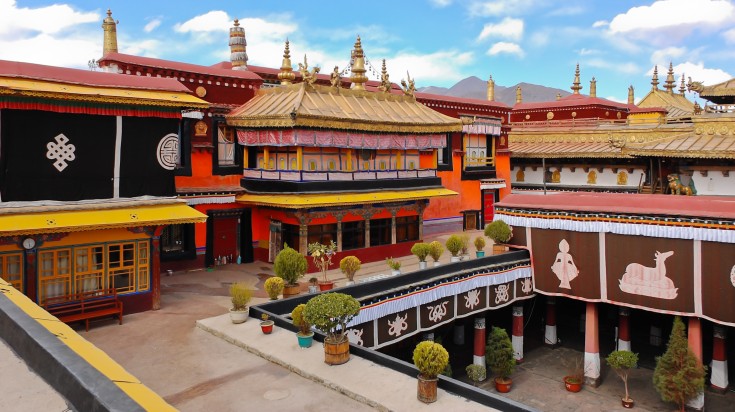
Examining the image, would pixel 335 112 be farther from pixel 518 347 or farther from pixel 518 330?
pixel 518 347

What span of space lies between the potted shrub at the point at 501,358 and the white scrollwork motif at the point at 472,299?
1401 mm

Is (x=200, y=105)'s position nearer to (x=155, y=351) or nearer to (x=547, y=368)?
(x=155, y=351)

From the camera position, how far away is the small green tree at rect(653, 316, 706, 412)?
1684 centimetres

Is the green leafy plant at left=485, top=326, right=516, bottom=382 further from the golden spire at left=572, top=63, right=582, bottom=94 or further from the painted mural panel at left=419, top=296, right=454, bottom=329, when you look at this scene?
the golden spire at left=572, top=63, right=582, bottom=94

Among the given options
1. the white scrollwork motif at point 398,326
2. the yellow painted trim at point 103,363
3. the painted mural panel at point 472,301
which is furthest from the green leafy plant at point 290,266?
the yellow painted trim at point 103,363

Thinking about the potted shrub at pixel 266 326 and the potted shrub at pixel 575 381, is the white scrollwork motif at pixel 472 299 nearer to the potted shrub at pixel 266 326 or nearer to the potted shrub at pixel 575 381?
the potted shrub at pixel 575 381

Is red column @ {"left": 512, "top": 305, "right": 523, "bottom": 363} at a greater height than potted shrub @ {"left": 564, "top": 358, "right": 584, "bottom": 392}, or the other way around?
red column @ {"left": 512, "top": 305, "right": 523, "bottom": 363}

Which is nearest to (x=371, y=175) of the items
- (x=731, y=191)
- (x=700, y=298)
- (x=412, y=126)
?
(x=412, y=126)

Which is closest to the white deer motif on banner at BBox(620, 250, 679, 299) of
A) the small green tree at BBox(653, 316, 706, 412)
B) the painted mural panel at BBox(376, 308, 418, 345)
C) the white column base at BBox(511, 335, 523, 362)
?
the small green tree at BBox(653, 316, 706, 412)

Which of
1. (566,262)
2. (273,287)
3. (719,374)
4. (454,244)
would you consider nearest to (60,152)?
(273,287)

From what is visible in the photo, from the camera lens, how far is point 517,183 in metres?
38.9

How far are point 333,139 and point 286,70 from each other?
576 cm

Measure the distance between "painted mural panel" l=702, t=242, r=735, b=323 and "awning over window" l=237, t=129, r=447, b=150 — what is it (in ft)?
44.1

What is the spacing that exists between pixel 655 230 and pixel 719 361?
5437 millimetres
